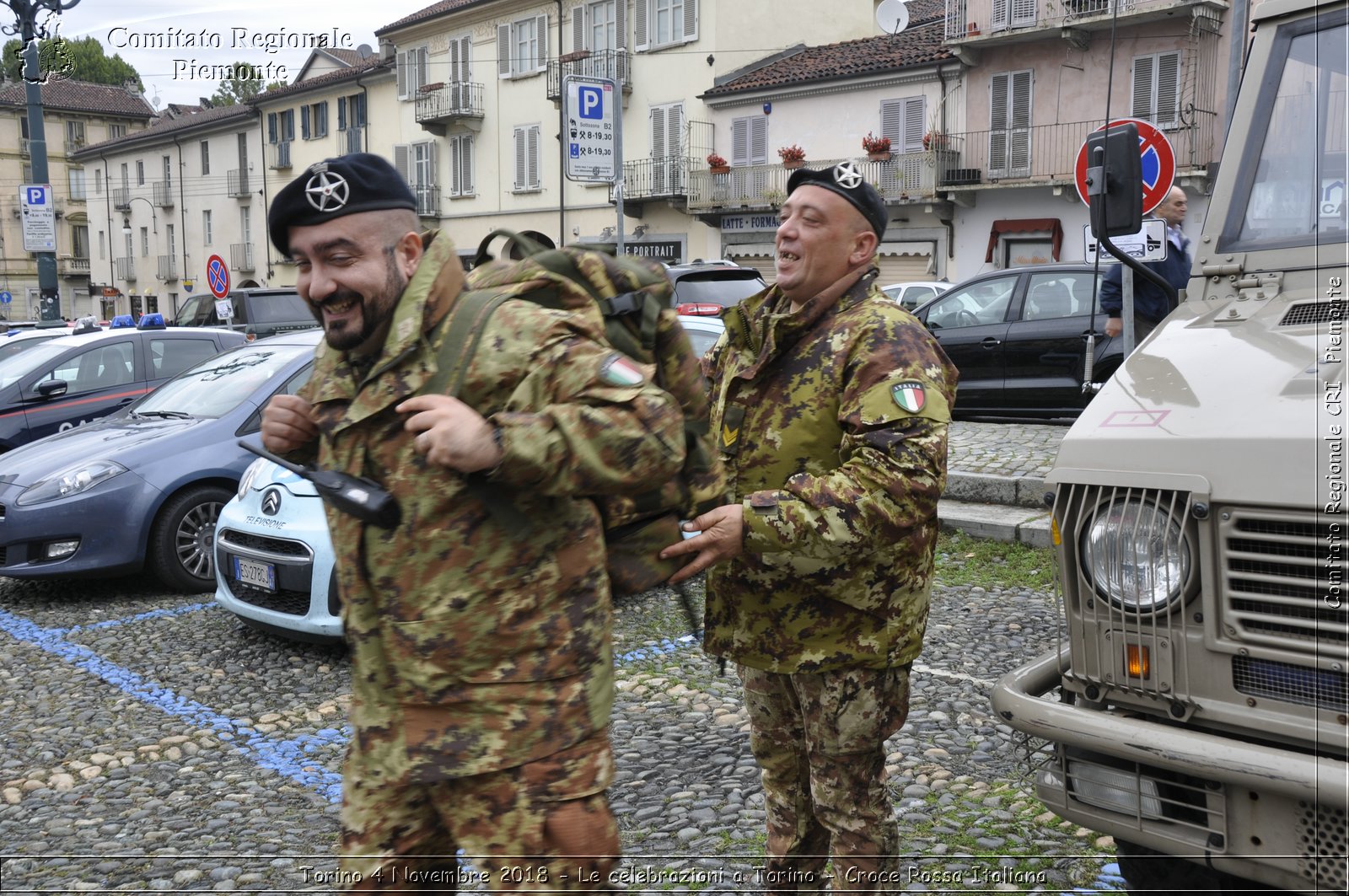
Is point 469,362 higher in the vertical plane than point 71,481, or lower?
→ higher

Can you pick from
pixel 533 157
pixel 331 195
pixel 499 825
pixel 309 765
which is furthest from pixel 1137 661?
pixel 533 157

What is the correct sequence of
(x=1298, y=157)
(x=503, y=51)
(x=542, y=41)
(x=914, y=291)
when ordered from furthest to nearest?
(x=503, y=51)
(x=542, y=41)
(x=914, y=291)
(x=1298, y=157)

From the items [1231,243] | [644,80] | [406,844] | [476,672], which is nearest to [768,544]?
[476,672]

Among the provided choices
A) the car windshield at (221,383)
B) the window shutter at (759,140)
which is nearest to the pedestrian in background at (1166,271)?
the car windshield at (221,383)

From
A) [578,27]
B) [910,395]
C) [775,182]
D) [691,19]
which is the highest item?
[578,27]

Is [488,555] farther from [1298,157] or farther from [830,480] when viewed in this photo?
[1298,157]

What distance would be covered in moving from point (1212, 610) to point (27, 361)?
11.9 metres

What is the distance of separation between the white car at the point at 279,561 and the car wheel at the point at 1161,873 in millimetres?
4081

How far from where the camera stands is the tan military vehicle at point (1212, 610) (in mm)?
2361

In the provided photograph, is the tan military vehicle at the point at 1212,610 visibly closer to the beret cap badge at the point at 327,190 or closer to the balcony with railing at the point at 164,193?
the beret cap badge at the point at 327,190

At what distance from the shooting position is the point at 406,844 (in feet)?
7.67

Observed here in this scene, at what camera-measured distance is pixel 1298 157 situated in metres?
3.43

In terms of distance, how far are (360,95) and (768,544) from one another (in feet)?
148

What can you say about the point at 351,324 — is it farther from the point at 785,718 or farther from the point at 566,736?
the point at 785,718
